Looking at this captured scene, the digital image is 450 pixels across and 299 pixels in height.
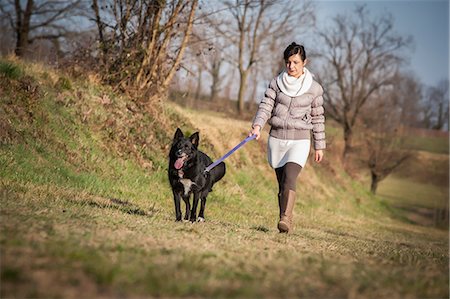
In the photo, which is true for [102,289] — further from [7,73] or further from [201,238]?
[7,73]

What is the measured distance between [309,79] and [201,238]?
2853mm

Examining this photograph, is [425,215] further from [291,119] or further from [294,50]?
[294,50]

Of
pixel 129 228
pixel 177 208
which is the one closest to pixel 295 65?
pixel 177 208

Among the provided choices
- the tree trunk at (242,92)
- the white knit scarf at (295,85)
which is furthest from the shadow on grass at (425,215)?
the white knit scarf at (295,85)

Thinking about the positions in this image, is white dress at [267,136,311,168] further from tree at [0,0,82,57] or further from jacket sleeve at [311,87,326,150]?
tree at [0,0,82,57]

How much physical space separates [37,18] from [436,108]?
299ft

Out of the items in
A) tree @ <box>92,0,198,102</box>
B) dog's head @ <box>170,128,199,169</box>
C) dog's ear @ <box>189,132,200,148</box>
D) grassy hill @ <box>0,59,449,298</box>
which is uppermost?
tree @ <box>92,0,198,102</box>

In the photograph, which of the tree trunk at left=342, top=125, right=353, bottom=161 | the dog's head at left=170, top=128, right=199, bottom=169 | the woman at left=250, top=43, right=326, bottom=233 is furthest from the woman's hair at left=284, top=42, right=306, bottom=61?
the tree trunk at left=342, top=125, right=353, bottom=161

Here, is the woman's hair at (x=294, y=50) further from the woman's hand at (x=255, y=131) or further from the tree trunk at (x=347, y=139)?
the tree trunk at (x=347, y=139)

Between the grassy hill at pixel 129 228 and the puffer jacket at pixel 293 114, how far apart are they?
1.41 meters

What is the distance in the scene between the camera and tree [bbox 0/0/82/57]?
1078 inches

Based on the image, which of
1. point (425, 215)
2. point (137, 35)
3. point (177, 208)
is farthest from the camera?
point (425, 215)

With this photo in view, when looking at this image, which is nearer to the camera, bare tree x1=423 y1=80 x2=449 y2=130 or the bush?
the bush

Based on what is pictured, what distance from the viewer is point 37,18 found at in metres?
28.9
